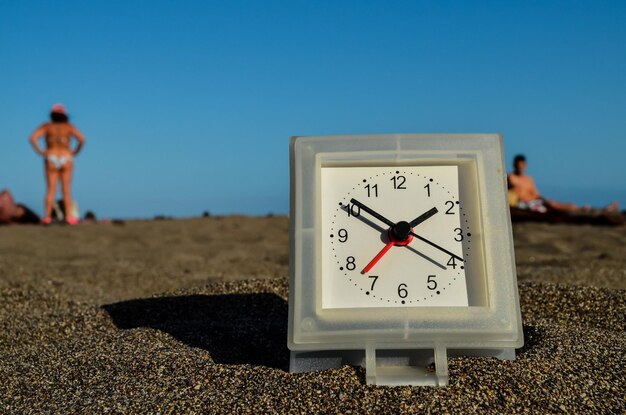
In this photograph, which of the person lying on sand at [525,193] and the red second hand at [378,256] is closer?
the red second hand at [378,256]

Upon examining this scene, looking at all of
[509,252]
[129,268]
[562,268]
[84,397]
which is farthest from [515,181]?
[84,397]

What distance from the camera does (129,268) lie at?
575 cm

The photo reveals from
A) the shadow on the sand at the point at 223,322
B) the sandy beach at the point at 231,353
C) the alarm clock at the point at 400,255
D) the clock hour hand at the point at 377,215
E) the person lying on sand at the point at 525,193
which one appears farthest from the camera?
the person lying on sand at the point at 525,193

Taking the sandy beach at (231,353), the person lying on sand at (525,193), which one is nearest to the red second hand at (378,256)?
the sandy beach at (231,353)

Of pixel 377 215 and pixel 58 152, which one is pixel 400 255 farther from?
pixel 58 152

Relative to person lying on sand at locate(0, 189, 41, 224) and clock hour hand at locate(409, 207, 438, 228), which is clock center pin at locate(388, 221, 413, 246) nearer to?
clock hour hand at locate(409, 207, 438, 228)

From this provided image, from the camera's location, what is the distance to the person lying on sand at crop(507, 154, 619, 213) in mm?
9477

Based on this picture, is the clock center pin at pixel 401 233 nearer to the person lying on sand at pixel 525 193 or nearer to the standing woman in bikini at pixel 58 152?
the person lying on sand at pixel 525 193

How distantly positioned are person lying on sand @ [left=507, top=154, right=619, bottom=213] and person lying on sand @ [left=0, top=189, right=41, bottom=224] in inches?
285

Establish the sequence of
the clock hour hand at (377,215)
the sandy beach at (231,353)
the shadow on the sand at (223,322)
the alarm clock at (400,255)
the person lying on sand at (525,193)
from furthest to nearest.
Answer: the person lying on sand at (525,193) < the shadow on the sand at (223,322) < the clock hour hand at (377,215) < the alarm clock at (400,255) < the sandy beach at (231,353)

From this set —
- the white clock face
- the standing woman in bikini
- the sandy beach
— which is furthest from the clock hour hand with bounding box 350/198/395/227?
the standing woman in bikini

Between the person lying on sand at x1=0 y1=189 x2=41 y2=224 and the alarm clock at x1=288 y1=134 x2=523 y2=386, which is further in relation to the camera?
the person lying on sand at x1=0 y1=189 x2=41 y2=224

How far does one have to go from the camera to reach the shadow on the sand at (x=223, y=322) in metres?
2.58

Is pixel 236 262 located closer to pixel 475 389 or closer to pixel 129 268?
pixel 129 268
